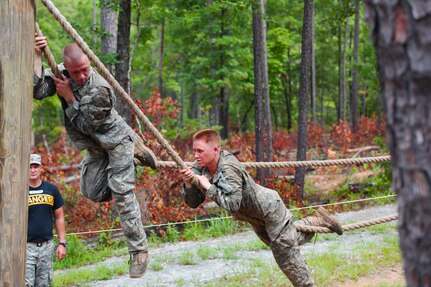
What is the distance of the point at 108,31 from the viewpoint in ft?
40.6

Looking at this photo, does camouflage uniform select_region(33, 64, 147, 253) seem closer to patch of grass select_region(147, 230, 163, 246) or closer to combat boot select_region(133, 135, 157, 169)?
combat boot select_region(133, 135, 157, 169)

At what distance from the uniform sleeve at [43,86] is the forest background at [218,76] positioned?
9.18 ft

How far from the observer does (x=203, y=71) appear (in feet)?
74.3

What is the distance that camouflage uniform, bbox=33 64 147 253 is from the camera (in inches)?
176

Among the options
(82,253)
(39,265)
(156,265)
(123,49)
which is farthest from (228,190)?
(123,49)

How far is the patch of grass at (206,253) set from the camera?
9308mm

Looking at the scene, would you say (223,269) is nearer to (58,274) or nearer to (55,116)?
(58,274)

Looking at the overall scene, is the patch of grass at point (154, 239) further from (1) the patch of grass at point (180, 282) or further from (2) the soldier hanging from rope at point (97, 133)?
(2) the soldier hanging from rope at point (97, 133)

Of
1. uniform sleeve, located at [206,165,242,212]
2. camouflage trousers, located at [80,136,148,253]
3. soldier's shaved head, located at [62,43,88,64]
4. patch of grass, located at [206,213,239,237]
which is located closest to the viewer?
soldier's shaved head, located at [62,43,88,64]

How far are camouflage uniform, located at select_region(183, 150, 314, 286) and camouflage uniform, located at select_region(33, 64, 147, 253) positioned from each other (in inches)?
27.5

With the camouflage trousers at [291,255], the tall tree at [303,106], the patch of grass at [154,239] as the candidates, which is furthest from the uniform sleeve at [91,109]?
the tall tree at [303,106]

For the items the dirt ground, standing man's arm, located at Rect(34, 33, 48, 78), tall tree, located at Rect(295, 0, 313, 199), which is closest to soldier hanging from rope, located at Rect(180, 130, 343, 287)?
standing man's arm, located at Rect(34, 33, 48, 78)

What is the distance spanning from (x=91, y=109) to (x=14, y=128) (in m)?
0.90

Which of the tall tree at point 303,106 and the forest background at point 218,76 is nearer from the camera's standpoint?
the forest background at point 218,76
